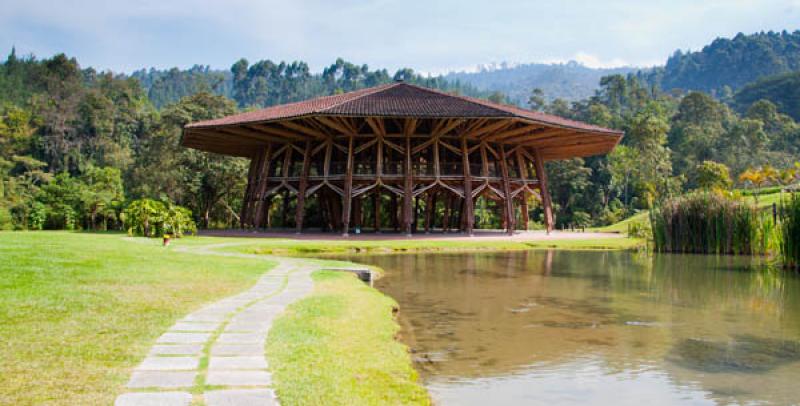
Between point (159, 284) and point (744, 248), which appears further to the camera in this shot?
point (744, 248)

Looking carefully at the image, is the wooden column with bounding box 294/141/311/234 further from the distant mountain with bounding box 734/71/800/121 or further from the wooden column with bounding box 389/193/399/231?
the distant mountain with bounding box 734/71/800/121

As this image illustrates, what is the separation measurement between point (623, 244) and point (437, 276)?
43.8 ft

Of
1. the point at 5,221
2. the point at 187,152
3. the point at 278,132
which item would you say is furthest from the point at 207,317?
the point at 187,152

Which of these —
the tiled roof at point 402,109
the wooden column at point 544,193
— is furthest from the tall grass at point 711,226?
the wooden column at point 544,193

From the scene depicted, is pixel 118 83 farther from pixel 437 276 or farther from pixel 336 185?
pixel 437 276

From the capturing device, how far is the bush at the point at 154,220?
2379 cm

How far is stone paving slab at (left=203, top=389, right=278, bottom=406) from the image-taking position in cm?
412

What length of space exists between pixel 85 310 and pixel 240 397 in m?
3.41

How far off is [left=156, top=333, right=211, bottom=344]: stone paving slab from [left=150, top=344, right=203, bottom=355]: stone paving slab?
13cm

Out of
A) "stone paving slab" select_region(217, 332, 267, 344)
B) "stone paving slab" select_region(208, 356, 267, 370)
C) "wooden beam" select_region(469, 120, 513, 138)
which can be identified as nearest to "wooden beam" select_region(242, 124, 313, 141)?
"wooden beam" select_region(469, 120, 513, 138)

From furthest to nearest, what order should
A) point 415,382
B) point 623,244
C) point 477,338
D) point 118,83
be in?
1. point 118,83
2. point 623,244
3. point 477,338
4. point 415,382

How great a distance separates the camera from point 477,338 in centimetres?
775

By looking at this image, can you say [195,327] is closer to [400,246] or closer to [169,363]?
[169,363]

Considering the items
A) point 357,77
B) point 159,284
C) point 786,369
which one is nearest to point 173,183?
point 159,284
